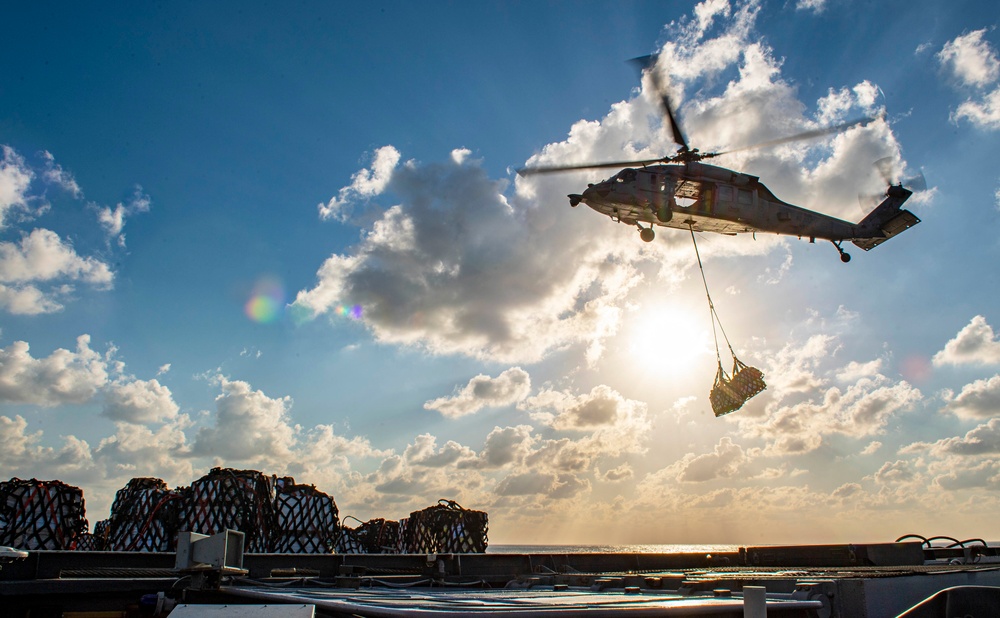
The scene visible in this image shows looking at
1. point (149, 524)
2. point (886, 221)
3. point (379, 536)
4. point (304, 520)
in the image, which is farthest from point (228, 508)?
point (886, 221)

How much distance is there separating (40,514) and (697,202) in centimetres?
2123

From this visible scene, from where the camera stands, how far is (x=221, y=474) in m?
16.9

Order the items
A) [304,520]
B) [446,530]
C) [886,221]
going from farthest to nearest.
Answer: [886,221] < [446,530] < [304,520]

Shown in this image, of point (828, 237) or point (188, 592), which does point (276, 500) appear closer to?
point (188, 592)

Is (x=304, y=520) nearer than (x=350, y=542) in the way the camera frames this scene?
Yes

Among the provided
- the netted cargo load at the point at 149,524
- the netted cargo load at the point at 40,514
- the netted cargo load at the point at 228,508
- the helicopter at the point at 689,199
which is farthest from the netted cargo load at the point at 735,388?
the netted cargo load at the point at 40,514

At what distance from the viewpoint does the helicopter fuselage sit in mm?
23656

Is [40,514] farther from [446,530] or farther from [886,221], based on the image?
[886,221]

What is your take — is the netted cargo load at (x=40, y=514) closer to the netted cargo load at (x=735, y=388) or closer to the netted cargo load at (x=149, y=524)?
the netted cargo load at (x=149, y=524)

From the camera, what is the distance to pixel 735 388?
20.2 meters

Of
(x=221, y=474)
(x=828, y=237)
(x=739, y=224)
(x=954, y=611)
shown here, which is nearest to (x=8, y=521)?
(x=221, y=474)

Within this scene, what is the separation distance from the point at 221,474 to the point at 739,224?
19.1 m

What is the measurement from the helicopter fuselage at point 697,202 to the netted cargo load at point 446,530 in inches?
439

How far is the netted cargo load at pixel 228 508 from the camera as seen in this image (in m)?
16.2
